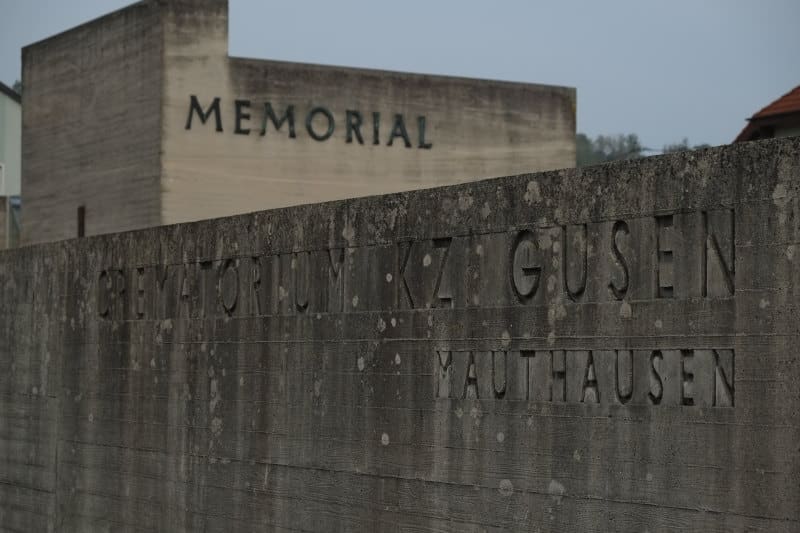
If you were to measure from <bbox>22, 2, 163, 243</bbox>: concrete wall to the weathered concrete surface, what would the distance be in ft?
37.6

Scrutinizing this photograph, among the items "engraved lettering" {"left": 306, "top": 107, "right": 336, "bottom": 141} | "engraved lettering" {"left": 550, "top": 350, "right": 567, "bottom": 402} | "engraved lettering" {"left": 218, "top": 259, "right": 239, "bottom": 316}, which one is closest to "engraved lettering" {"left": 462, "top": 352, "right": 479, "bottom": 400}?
"engraved lettering" {"left": 550, "top": 350, "right": 567, "bottom": 402}

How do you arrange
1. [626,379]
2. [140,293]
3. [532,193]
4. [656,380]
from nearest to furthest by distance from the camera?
1. [656,380]
2. [626,379]
3. [532,193]
4. [140,293]

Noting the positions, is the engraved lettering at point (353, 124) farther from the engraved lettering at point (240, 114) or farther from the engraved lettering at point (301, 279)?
the engraved lettering at point (301, 279)

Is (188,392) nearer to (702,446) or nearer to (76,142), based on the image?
(702,446)

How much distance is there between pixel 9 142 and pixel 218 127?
25.1m

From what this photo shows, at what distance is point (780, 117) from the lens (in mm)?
19422

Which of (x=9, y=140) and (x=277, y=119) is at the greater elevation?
(x=9, y=140)

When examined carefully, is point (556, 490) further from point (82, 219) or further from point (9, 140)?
point (9, 140)

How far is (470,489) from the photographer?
6098mm

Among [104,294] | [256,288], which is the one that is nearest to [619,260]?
[256,288]

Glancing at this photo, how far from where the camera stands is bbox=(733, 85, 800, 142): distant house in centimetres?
1920

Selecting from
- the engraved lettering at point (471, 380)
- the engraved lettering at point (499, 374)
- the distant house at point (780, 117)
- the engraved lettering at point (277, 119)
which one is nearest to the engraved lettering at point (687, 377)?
the engraved lettering at point (499, 374)

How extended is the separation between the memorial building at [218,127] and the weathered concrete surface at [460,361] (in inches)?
449

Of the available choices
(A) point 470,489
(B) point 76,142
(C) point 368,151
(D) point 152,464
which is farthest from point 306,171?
(A) point 470,489
